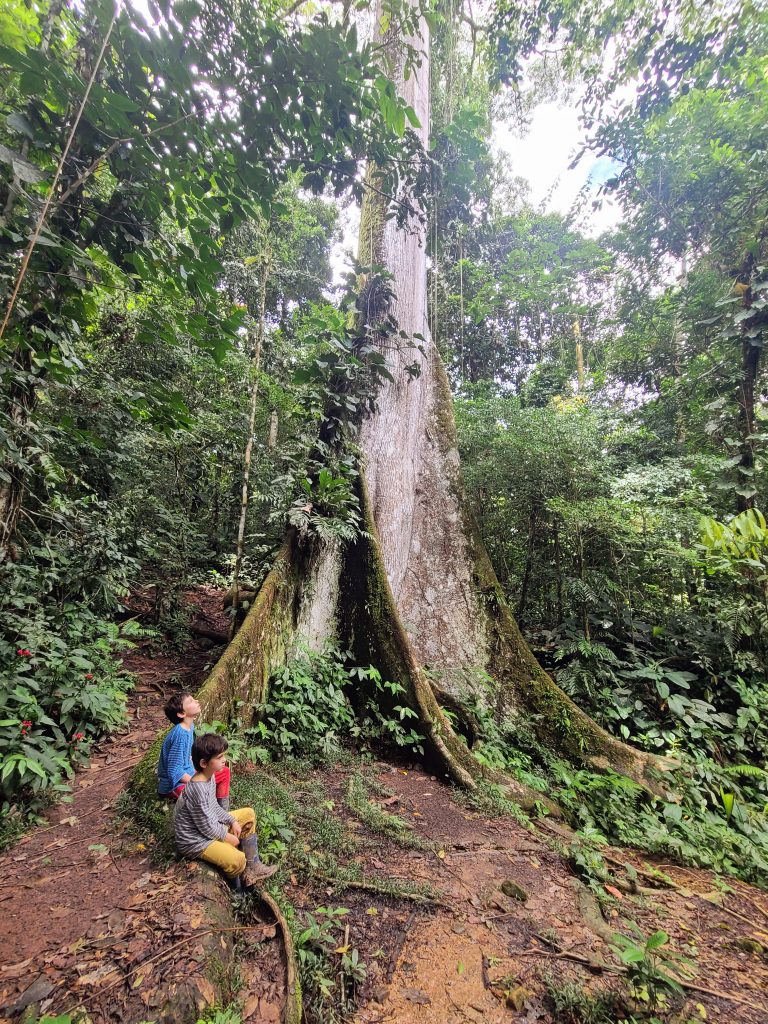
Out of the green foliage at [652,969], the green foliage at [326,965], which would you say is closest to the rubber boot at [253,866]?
the green foliage at [326,965]

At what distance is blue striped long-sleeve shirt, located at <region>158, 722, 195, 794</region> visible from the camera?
2.63 m

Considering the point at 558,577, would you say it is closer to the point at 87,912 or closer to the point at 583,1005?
the point at 583,1005

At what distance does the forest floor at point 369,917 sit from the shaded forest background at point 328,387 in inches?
22.6

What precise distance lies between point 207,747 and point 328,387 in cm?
390

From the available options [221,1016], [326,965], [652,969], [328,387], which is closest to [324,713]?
[326,965]

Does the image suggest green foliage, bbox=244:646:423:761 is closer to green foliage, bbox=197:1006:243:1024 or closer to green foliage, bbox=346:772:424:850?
green foliage, bbox=346:772:424:850

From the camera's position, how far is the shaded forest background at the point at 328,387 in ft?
7.69

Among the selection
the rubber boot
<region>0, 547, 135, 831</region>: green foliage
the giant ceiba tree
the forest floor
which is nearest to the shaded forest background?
<region>0, 547, 135, 831</region>: green foliage

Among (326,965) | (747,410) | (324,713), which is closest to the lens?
(326,965)

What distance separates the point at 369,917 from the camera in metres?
2.27

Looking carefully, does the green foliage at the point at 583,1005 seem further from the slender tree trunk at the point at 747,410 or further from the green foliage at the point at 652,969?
the slender tree trunk at the point at 747,410

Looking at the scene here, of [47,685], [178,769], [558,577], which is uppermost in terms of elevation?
[558,577]

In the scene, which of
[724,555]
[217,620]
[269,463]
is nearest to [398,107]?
[724,555]

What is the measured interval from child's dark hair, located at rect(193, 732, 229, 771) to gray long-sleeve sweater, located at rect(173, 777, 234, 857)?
0.13m
